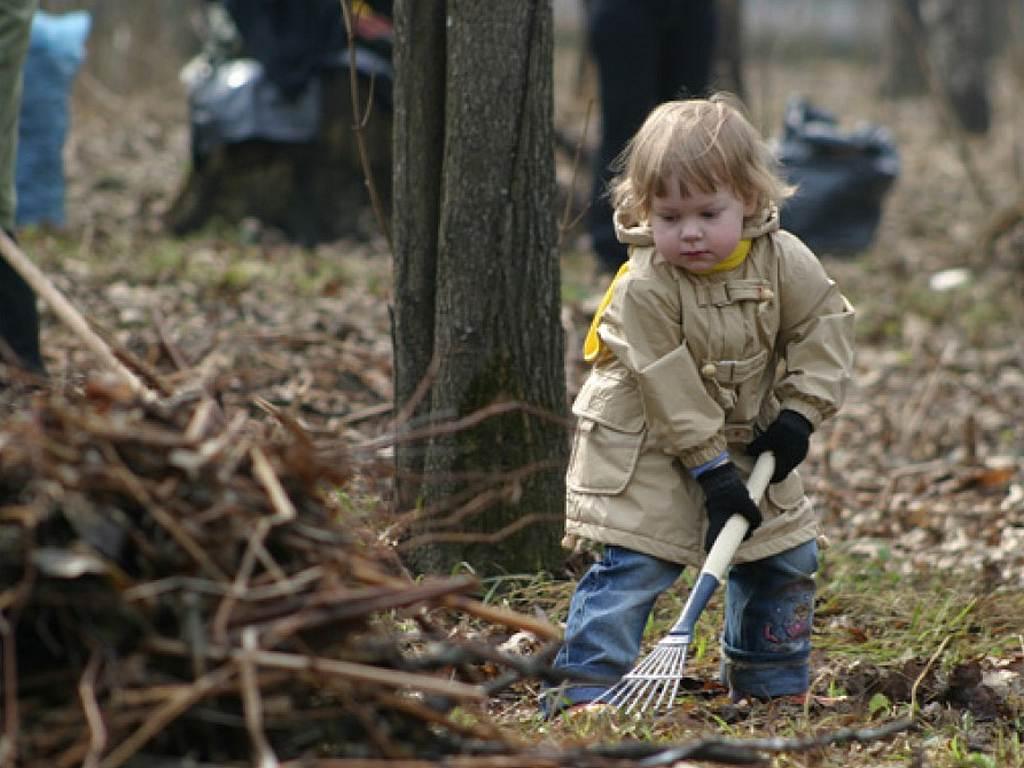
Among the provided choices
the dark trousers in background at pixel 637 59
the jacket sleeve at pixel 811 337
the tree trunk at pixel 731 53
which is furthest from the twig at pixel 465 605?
the tree trunk at pixel 731 53

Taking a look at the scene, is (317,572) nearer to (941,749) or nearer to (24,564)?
(24,564)

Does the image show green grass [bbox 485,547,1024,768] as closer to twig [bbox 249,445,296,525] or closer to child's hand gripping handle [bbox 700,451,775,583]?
child's hand gripping handle [bbox 700,451,775,583]

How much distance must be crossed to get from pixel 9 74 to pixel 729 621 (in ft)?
9.40

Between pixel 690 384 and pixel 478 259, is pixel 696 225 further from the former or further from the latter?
pixel 478 259

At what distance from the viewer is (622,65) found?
7523 millimetres

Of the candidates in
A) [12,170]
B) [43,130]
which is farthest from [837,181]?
[12,170]

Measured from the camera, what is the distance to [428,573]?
4219 millimetres

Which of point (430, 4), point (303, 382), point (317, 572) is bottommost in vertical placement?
point (303, 382)

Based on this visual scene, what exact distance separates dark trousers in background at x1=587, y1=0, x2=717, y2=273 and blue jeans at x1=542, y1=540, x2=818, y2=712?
3.87 metres

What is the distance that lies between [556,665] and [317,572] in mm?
1430

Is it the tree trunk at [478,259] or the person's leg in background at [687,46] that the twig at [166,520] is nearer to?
the tree trunk at [478,259]

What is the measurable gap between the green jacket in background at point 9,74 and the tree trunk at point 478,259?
4.75ft

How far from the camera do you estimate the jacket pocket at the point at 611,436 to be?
3.53 metres

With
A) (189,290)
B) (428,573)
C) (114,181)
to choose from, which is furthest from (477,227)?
(114,181)
